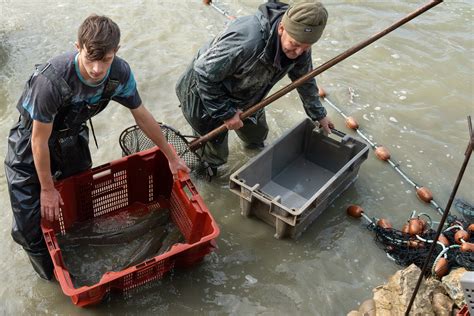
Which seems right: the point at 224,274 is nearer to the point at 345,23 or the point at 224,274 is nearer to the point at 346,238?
the point at 346,238

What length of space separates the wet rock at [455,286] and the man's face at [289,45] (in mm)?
1865

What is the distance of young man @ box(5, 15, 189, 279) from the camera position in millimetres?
2588

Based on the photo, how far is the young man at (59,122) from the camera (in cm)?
259

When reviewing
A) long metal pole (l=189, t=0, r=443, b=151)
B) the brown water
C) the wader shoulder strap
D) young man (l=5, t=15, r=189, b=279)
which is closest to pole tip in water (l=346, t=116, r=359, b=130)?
the brown water

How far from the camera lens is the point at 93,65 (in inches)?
102

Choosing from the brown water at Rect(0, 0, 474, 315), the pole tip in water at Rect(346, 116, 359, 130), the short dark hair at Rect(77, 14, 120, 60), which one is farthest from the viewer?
the pole tip in water at Rect(346, 116, 359, 130)

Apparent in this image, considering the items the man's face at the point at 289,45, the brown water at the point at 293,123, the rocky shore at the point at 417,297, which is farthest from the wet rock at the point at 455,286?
the man's face at the point at 289,45

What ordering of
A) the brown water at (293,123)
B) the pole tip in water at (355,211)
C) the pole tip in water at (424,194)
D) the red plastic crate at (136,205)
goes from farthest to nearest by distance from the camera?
the pole tip in water at (424,194) → the pole tip in water at (355,211) → the brown water at (293,123) → the red plastic crate at (136,205)

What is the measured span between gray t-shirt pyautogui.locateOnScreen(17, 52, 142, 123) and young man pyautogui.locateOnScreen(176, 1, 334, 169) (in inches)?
28.9

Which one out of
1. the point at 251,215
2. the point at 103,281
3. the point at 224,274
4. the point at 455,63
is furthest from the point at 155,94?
the point at 455,63

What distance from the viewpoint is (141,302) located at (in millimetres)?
3336

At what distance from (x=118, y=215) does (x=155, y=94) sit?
179 centimetres

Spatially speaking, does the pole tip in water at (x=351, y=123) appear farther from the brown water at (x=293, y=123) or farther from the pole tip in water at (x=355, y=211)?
the pole tip in water at (x=355, y=211)

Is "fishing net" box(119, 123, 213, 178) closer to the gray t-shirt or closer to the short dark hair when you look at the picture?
the gray t-shirt
